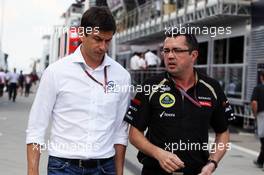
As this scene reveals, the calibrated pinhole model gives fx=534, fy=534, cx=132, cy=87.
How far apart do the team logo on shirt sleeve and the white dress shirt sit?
33 cm

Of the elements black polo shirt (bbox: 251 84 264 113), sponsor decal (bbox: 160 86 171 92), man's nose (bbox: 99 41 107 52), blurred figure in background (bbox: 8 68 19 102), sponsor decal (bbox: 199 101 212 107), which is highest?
man's nose (bbox: 99 41 107 52)

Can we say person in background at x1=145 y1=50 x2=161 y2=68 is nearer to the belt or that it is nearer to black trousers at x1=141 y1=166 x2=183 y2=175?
black trousers at x1=141 y1=166 x2=183 y2=175

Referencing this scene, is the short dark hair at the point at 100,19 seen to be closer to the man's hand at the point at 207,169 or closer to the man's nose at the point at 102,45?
the man's nose at the point at 102,45

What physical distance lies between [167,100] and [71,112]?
60 cm

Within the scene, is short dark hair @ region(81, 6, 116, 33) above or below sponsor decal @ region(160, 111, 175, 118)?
above

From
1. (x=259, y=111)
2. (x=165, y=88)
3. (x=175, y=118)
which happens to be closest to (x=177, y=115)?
(x=175, y=118)

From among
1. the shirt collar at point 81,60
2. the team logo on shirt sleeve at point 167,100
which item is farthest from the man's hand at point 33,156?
the team logo on shirt sleeve at point 167,100

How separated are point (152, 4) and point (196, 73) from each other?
861 inches

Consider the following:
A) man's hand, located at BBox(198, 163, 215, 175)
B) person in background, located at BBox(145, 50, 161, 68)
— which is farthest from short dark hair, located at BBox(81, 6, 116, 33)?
person in background, located at BBox(145, 50, 161, 68)

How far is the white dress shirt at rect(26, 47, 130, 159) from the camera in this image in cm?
323

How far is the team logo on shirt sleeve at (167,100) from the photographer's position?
334 centimetres

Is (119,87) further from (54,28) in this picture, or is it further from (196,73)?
(54,28)

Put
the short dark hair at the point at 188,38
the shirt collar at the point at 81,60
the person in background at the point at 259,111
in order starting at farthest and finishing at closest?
the person in background at the point at 259,111, the short dark hair at the point at 188,38, the shirt collar at the point at 81,60

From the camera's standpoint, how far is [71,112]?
3244mm
